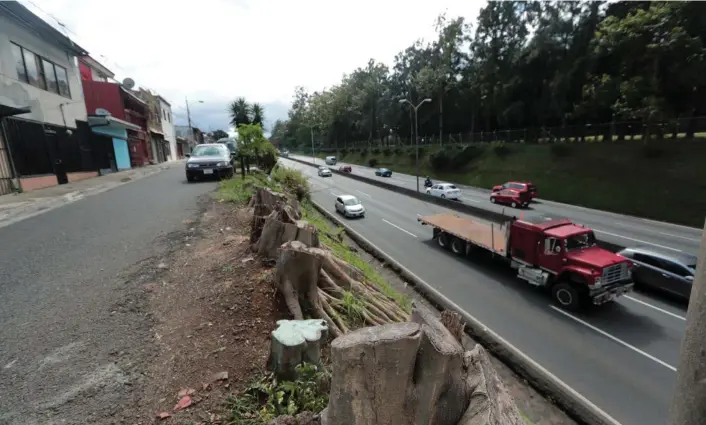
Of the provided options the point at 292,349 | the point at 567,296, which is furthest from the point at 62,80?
the point at 567,296

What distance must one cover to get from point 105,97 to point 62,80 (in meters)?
10.2

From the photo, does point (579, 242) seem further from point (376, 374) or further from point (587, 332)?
point (376, 374)

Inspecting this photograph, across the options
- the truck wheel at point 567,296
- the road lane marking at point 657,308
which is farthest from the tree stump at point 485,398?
the road lane marking at point 657,308

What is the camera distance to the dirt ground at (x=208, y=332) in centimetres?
287

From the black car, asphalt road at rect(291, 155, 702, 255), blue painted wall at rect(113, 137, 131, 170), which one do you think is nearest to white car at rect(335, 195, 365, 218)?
the black car

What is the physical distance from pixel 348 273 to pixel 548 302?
836 cm

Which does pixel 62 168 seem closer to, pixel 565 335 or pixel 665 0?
pixel 565 335

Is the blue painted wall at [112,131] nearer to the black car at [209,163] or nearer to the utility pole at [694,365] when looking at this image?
the black car at [209,163]

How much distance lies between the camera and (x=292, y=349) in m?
2.97

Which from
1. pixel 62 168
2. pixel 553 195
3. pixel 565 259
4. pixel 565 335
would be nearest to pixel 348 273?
pixel 565 335

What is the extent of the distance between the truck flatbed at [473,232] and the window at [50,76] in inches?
830

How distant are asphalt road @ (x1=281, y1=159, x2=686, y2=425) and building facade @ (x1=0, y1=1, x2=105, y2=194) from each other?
1693cm

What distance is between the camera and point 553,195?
2823cm

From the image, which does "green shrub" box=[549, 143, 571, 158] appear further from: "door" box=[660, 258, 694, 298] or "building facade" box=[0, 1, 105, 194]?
"building facade" box=[0, 1, 105, 194]
